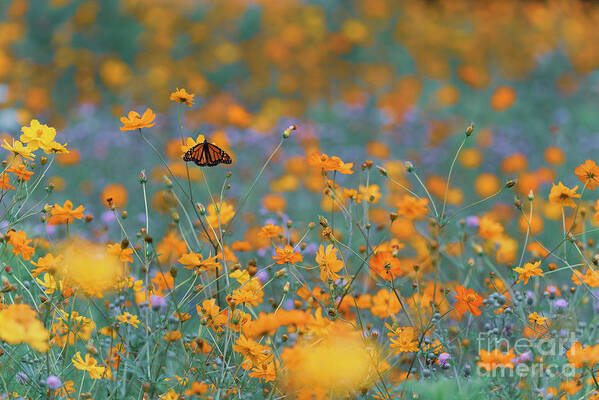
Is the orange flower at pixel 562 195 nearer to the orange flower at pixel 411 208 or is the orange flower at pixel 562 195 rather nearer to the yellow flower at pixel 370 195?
the orange flower at pixel 411 208

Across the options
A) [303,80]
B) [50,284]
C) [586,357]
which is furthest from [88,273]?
[303,80]

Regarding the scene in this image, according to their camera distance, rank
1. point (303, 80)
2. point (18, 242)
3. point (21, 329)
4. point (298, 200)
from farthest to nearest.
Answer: point (303, 80) < point (298, 200) < point (18, 242) < point (21, 329)

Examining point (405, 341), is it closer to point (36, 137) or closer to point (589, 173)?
point (589, 173)

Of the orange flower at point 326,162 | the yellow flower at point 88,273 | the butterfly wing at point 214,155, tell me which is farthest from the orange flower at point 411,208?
the yellow flower at point 88,273

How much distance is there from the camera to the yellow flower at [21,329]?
1.17 metres

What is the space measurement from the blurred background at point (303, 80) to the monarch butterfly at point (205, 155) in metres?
2.49

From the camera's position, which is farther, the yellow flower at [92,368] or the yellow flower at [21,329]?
the yellow flower at [92,368]

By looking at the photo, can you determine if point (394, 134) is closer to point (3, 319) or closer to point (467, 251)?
point (467, 251)

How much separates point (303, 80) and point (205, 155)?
4950mm

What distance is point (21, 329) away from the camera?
1178 millimetres

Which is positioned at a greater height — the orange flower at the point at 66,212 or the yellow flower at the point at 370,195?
the yellow flower at the point at 370,195

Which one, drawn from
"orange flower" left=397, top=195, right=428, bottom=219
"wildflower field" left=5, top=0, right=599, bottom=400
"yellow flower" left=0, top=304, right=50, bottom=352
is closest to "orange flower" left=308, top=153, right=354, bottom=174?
"wildflower field" left=5, top=0, right=599, bottom=400

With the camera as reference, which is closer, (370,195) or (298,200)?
(370,195)

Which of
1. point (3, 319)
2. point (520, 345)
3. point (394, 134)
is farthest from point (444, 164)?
point (3, 319)
